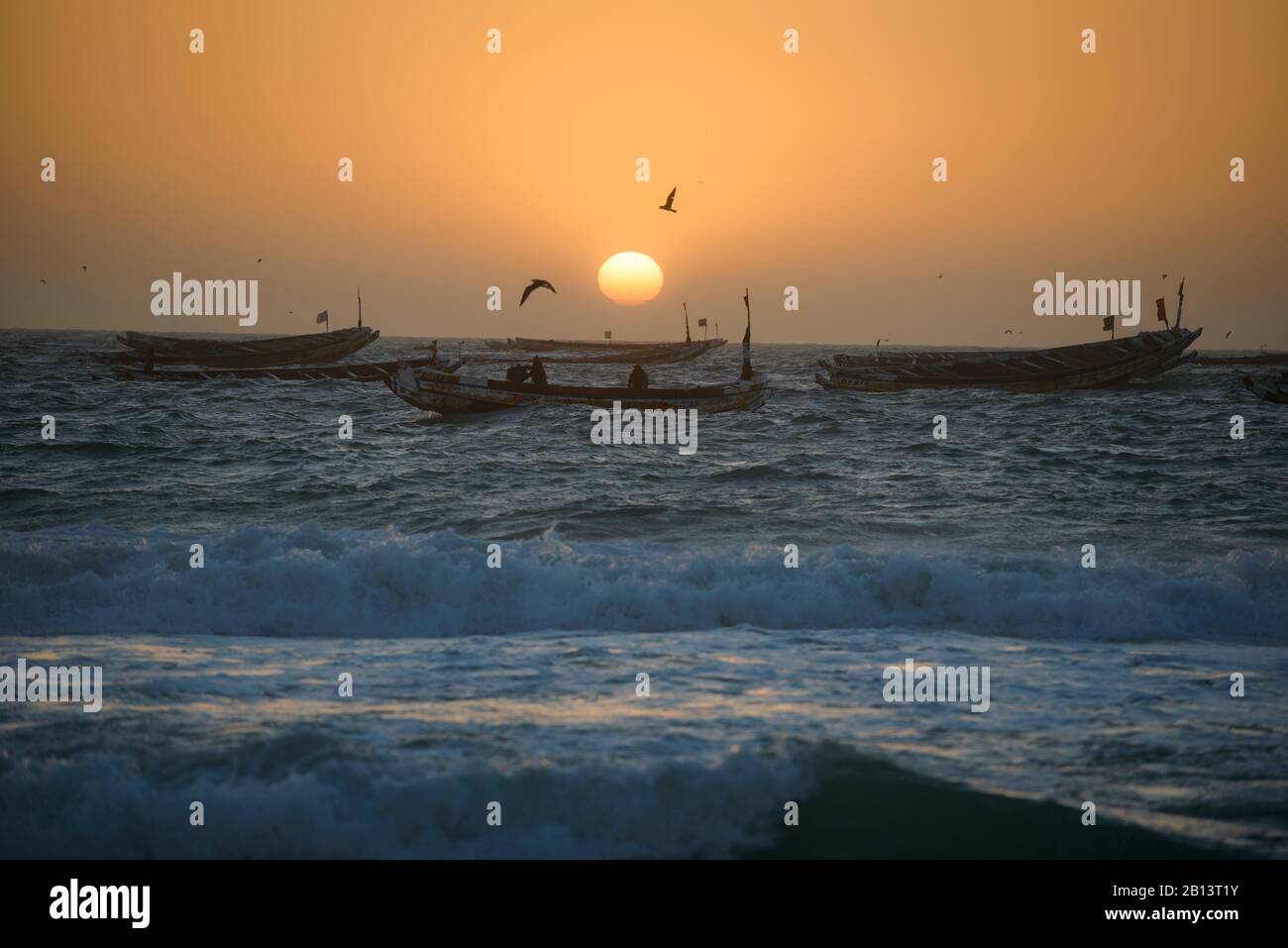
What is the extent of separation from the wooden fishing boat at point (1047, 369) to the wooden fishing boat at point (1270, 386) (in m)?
9.99

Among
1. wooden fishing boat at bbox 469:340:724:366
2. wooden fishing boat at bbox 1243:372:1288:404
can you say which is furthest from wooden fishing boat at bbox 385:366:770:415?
wooden fishing boat at bbox 469:340:724:366

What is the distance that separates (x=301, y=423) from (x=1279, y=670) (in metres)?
31.8

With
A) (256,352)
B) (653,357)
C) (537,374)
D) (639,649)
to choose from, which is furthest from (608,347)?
(639,649)

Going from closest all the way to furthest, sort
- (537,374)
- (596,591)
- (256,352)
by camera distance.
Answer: (596,591), (537,374), (256,352)

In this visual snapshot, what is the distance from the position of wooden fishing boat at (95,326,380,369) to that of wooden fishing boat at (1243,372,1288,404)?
54.7m

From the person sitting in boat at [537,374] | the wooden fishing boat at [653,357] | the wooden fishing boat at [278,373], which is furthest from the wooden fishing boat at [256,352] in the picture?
the wooden fishing boat at [653,357]

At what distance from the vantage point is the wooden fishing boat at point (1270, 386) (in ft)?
141

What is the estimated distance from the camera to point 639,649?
1090 centimetres

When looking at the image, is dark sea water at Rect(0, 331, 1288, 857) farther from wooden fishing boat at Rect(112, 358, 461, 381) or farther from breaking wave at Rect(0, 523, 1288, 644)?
wooden fishing boat at Rect(112, 358, 461, 381)

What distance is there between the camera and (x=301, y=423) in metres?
35.8

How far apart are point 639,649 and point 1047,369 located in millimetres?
48099

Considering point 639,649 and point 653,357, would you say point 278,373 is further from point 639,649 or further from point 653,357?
point 639,649
